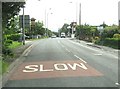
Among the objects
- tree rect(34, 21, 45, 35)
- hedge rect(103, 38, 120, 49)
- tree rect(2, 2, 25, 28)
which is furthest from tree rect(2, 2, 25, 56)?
tree rect(34, 21, 45, 35)

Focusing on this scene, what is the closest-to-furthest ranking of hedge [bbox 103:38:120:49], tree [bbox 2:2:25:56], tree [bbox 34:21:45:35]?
tree [bbox 2:2:25:56]
hedge [bbox 103:38:120:49]
tree [bbox 34:21:45:35]

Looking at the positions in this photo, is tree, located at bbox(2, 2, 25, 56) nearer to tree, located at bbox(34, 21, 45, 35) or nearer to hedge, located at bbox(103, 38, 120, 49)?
hedge, located at bbox(103, 38, 120, 49)

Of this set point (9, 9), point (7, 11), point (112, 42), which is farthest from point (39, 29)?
point (7, 11)

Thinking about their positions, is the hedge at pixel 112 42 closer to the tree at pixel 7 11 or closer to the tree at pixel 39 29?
the tree at pixel 7 11

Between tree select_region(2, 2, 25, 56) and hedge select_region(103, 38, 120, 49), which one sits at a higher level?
tree select_region(2, 2, 25, 56)

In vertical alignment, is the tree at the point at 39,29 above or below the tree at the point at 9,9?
below

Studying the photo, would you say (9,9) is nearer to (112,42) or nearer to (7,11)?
(7,11)

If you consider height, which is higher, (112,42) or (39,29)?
(39,29)

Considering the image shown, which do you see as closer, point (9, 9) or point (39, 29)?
point (9, 9)

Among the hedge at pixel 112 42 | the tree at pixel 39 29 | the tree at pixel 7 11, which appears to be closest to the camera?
the tree at pixel 7 11

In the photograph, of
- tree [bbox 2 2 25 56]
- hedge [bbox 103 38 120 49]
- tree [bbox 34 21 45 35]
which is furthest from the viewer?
tree [bbox 34 21 45 35]

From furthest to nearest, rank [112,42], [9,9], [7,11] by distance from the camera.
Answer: [112,42] → [9,9] → [7,11]

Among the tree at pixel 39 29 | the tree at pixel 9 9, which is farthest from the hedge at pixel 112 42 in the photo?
the tree at pixel 39 29

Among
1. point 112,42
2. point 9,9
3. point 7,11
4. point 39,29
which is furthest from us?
point 39,29
